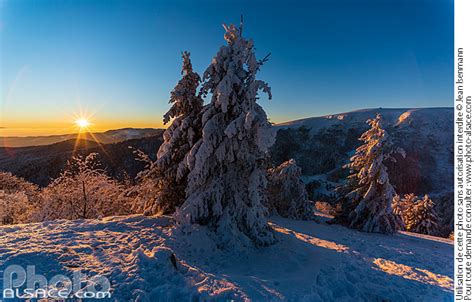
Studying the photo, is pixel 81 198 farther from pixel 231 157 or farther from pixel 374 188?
pixel 374 188

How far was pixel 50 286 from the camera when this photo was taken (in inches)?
206

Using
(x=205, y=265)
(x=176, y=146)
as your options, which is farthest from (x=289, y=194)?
(x=205, y=265)

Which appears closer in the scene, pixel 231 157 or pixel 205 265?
pixel 205 265

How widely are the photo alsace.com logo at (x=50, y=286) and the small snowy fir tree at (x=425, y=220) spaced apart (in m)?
31.4

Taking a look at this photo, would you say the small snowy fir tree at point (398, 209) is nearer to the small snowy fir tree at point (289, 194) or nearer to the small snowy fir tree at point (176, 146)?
the small snowy fir tree at point (289, 194)

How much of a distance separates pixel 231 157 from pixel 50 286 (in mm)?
6591

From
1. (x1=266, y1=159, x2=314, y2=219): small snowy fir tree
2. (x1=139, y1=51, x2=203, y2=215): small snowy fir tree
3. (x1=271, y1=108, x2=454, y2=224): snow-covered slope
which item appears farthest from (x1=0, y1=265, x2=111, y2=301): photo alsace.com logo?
(x1=271, y1=108, x2=454, y2=224): snow-covered slope

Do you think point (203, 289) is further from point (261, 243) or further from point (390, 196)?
point (390, 196)

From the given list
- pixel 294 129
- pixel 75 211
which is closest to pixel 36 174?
pixel 75 211

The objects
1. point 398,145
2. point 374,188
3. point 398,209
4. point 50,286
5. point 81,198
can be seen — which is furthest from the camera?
point 398,145

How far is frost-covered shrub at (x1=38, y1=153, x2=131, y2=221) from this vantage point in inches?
693

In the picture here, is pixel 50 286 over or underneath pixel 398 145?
underneath

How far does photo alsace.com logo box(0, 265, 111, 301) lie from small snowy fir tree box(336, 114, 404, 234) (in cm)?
1748

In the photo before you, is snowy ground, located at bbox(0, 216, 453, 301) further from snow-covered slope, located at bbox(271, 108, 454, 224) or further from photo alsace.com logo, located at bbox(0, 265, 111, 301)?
snow-covered slope, located at bbox(271, 108, 454, 224)
